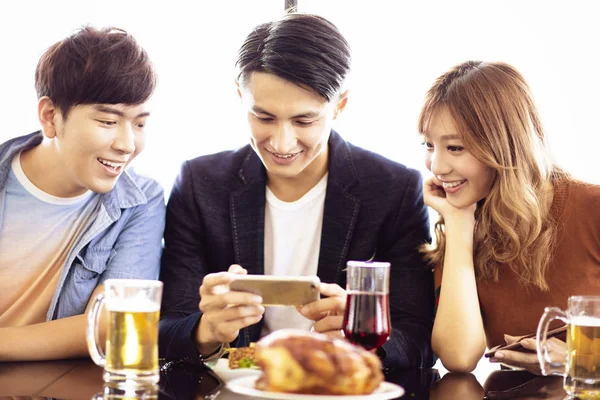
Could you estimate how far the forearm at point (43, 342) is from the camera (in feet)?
6.50

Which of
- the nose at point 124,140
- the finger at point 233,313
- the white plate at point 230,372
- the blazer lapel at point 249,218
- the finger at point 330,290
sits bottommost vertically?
the white plate at point 230,372

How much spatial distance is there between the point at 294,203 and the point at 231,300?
845mm

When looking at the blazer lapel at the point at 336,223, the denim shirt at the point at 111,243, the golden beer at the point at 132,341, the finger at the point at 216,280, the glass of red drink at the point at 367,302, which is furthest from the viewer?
the blazer lapel at the point at 336,223

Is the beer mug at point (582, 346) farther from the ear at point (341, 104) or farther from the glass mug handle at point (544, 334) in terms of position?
the ear at point (341, 104)

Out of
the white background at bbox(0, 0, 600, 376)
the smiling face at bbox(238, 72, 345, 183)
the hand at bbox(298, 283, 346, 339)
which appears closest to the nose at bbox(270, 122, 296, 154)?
the smiling face at bbox(238, 72, 345, 183)

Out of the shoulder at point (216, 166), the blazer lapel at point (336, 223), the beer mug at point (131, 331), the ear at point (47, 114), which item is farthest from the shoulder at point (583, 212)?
the ear at point (47, 114)

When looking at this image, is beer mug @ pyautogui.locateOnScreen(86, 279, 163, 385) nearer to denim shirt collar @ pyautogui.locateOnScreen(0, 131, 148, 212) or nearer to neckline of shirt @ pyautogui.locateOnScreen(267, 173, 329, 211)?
denim shirt collar @ pyautogui.locateOnScreen(0, 131, 148, 212)

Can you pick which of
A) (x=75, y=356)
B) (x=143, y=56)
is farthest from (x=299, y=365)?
(x=143, y=56)

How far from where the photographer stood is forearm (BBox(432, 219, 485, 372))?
2.09 metres

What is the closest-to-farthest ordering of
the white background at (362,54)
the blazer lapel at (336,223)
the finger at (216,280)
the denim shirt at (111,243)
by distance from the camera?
1. the finger at (216,280)
2. the denim shirt at (111,243)
3. the blazer lapel at (336,223)
4. the white background at (362,54)

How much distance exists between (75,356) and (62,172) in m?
0.60

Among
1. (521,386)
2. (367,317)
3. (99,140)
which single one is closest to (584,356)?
(521,386)

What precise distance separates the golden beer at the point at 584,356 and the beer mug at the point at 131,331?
30.1 inches

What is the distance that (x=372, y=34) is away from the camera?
161 inches
